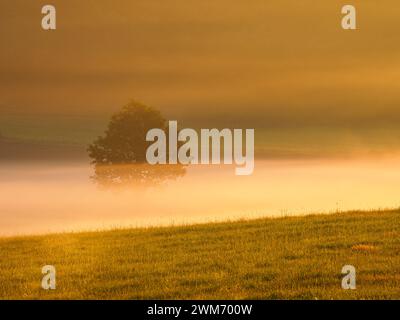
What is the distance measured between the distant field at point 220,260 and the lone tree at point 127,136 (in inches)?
1097

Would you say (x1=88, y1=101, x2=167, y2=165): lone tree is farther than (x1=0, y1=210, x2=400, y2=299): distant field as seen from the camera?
Yes

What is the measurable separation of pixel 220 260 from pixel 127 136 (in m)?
39.0

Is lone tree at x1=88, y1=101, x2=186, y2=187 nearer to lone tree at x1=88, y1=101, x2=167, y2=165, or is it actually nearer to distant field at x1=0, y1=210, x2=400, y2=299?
lone tree at x1=88, y1=101, x2=167, y2=165

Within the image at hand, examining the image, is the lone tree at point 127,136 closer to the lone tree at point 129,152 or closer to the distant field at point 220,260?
the lone tree at point 129,152

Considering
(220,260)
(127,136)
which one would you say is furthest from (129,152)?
(220,260)

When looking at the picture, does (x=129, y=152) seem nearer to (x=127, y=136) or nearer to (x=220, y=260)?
(x=127, y=136)

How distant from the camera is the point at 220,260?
25.5 metres

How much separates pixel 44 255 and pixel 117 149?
3355 cm

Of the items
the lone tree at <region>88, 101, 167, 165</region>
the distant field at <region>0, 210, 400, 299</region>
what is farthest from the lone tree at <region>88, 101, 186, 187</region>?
the distant field at <region>0, 210, 400, 299</region>

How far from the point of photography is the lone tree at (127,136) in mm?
62969

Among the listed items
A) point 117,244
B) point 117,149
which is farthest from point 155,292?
point 117,149

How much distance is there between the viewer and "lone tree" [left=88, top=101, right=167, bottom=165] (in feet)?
207

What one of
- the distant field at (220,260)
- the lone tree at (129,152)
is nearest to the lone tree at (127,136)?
the lone tree at (129,152)

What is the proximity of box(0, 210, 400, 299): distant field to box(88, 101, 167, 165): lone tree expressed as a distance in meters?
27.9
